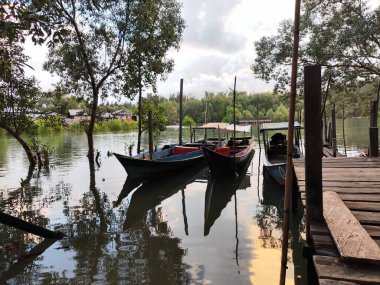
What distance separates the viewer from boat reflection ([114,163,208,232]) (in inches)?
356

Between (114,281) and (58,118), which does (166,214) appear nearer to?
(114,281)

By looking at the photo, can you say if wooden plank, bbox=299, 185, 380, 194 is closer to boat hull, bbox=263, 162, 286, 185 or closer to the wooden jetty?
the wooden jetty

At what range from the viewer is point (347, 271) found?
2.37 m

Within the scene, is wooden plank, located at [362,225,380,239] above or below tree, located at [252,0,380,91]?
below

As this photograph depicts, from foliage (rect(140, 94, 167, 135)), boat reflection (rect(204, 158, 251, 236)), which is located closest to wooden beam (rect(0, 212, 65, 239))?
boat reflection (rect(204, 158, 251, 236))

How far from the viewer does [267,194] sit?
10.9 meters

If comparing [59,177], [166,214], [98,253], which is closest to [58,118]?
[59,177]

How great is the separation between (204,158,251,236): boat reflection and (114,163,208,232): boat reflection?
3.55 feet

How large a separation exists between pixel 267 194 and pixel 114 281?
22.7 feet

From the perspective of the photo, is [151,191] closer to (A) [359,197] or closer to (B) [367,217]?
(A) [359,197]

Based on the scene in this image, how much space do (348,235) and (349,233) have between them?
0.16 ft

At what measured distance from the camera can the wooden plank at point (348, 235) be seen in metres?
2.46

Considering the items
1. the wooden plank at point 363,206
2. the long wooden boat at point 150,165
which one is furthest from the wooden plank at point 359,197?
the long wooden boat at point 150,165

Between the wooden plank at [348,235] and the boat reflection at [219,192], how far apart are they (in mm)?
4135
